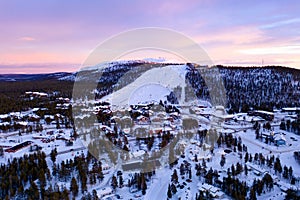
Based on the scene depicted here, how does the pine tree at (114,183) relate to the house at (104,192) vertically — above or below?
above

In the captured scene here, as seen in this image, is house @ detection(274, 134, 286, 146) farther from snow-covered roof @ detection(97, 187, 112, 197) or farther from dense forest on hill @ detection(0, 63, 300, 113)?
snow-covered roof @ detection(97, 187, 112, 197)


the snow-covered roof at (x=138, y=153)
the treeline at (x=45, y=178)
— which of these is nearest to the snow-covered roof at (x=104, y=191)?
the treeline at (x=45, y=178)

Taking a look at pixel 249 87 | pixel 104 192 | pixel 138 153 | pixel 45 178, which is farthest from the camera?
pixel 249 87

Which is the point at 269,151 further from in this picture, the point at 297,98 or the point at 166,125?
the point at 297,98

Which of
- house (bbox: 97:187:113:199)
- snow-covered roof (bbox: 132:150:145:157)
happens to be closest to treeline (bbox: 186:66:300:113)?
snow-covered roof (bbox: 132:150:145:157)

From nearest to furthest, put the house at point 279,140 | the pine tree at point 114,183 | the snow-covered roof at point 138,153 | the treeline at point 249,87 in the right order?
the pine tree at point 114,183 < the snow-covered roof at point 138,153 < the house at point 279,140 < the treeline at point 249,87

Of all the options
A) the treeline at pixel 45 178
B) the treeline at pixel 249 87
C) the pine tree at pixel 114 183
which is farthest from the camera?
the treeline at pixel 249 87

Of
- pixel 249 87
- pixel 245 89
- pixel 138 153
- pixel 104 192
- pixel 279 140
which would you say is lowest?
pixel 104 192

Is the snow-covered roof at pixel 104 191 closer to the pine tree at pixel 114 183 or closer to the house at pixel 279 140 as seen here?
the pine tree at pixel 114 183

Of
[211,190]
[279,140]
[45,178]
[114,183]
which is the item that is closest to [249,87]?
[279,140]

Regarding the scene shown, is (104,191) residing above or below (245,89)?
below

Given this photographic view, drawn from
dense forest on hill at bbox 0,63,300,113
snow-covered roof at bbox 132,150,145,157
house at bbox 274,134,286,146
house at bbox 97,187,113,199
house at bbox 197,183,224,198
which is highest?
dense forest on hill at bbox 0,63,300,113

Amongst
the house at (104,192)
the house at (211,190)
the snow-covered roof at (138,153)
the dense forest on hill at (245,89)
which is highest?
the dense forest on hill at (245,89)

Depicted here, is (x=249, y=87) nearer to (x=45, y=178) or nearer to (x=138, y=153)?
(x=138, y=153)
